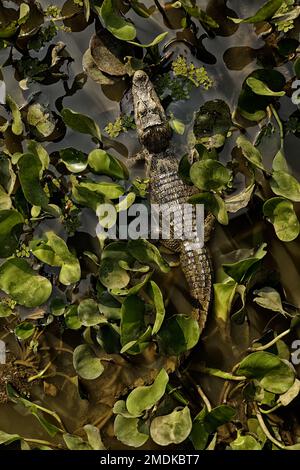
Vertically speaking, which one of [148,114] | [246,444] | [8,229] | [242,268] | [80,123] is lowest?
[246,444]

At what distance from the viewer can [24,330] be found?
277cm

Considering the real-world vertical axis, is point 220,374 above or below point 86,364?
below

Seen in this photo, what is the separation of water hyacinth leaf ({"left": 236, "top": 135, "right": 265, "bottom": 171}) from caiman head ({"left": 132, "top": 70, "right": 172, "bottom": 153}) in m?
0.43

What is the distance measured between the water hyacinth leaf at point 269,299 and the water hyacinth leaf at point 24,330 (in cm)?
102

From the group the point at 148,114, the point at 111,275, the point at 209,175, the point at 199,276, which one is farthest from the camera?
the point at 148,114

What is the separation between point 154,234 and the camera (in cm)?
281

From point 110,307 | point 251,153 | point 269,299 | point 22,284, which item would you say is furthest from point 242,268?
point 22,284

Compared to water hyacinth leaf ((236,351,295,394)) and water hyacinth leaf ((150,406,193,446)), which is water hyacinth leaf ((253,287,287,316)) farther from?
water hyacinth leaf ((150,406,193,446))

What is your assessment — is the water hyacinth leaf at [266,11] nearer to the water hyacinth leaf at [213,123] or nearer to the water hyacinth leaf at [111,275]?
the water hyacinth leaf at [213,123]

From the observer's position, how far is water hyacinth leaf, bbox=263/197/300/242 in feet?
8.28

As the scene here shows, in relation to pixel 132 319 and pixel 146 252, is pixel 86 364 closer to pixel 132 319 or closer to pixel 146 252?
pixel 132 319

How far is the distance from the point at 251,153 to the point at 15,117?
1.07 meters
